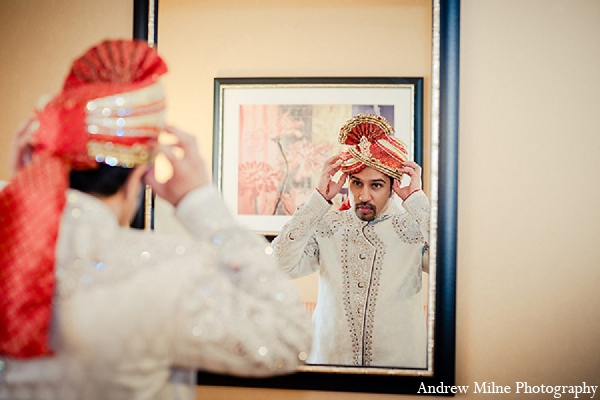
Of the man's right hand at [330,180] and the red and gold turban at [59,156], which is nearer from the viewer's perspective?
the red and gold turban at [59,156]

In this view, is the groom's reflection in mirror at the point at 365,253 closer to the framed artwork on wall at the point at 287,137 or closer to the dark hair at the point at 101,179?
the framed artwork on wall at the point at 287,137

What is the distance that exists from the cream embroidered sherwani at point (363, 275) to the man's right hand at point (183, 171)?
1.35 ft

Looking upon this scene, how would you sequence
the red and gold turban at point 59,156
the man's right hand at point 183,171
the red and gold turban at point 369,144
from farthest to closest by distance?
the red and gold turban at point 369,144, the man's right hand at point 183,171, the red and gold turban at point 59,156

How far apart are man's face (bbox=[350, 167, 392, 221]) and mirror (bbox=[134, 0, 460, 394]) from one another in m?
0.13

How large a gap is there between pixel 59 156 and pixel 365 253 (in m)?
0.81

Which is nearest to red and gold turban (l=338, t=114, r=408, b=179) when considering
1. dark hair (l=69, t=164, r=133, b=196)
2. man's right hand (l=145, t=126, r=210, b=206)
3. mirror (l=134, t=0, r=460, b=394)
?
mirror (l=134, t=0, r=460, b=394)

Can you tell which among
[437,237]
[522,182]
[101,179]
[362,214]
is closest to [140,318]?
[101,179]

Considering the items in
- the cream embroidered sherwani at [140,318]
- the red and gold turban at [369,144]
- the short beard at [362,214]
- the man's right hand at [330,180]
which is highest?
the red and gold turban at [369,144]

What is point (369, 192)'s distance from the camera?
1.24 metres

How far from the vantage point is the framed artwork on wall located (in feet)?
4.04

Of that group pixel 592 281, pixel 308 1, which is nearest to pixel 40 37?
pixel 308 1

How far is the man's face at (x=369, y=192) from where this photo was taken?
1231mm

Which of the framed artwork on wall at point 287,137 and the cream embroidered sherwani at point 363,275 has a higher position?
the framed artwork on wall at point 287,137

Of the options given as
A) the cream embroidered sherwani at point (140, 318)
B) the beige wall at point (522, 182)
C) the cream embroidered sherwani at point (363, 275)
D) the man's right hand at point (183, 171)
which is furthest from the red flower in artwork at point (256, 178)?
the cream embroidered sherwani at point (140, 318)
